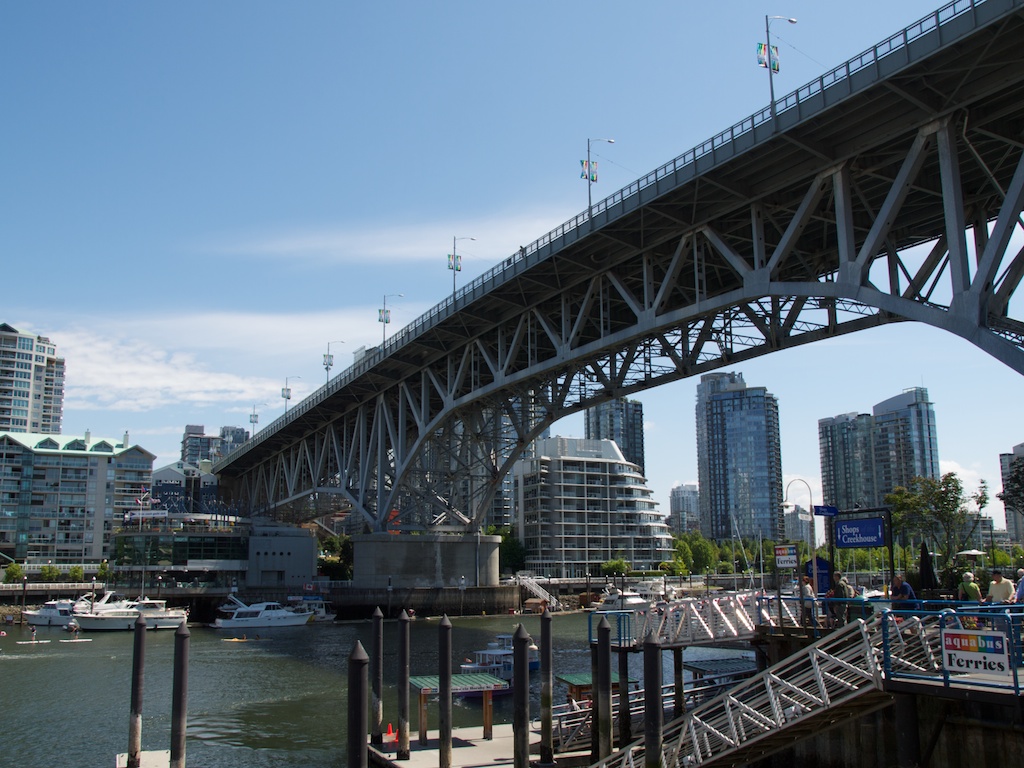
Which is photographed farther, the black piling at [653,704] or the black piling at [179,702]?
the black piling at [179,702]

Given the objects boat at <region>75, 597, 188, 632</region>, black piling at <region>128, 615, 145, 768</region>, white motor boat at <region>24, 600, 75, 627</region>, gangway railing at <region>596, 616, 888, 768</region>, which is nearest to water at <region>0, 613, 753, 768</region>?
black piling at <region>128, 615, 145, 768</region>

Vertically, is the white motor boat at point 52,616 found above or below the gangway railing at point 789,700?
below

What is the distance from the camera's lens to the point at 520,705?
22156 mm

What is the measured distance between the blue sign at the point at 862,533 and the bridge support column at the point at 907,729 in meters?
6.96

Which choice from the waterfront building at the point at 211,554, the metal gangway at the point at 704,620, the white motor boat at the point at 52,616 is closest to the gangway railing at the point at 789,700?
the metal gangway at the point at 704,620

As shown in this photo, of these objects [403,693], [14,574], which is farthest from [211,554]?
[403,693]

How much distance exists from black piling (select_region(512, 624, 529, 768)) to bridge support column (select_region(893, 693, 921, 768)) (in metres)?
9.09

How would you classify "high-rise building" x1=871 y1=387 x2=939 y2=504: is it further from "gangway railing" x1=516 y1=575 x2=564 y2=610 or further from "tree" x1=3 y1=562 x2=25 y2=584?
"tree" x1=3 y1=562 x2=25 y2=584

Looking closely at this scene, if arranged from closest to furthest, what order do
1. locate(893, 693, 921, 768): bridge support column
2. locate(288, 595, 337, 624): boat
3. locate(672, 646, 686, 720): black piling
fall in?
locate(893, 693, 921, 768): bridge support column < locate(672, 646, 686, 720): black piling < locate(288, 595, 337, 624): boat

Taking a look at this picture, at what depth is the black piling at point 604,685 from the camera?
68.7ft

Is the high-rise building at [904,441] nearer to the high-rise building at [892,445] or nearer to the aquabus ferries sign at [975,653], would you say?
the high-rise building at [892,445]

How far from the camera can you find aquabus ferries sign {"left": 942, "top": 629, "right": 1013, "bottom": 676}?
14.6 m

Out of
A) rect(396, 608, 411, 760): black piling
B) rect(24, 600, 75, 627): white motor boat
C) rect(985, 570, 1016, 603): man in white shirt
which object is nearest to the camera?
rect(985, 570, 1016, 603): man in white shirt

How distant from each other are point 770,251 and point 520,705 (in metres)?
36.7
